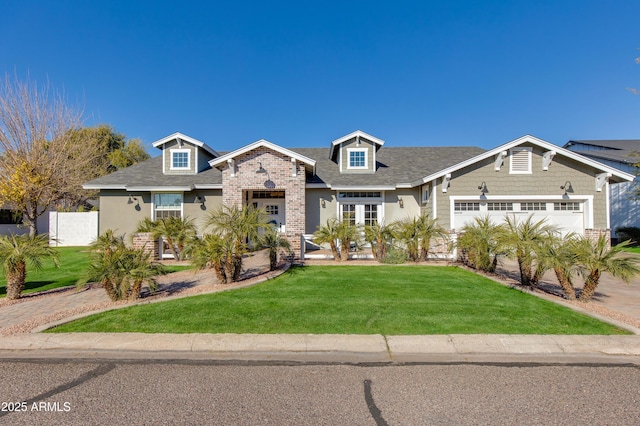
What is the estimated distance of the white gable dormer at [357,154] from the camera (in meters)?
16.7

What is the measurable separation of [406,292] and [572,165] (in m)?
11.4

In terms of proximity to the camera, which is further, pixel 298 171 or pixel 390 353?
pixel 298 171

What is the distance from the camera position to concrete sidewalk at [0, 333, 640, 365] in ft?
15.0

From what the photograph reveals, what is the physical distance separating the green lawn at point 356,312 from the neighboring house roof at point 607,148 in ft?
80.8

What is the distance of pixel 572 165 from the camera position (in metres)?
13.8

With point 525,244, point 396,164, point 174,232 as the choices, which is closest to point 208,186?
point 174,232

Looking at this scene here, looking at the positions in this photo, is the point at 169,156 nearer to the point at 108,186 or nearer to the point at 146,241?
the point at 108,186

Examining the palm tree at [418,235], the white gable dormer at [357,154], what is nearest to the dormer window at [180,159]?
the white gable dormer at [357,154]

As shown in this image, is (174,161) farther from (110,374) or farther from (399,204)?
(110,374)

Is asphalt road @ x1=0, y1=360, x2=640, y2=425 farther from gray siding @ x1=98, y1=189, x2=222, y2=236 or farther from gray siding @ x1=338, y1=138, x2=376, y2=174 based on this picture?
gray siding @ x1=338, y1=138, x2=376, y2=174

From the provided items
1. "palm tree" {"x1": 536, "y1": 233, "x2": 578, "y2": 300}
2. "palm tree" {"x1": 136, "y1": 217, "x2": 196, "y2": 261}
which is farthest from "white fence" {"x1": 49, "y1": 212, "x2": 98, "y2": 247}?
"palm tree" {"x1": 536, "y1": 233, "x2": 578, "y2": 300}

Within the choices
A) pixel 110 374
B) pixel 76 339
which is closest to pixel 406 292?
pixel 110 374

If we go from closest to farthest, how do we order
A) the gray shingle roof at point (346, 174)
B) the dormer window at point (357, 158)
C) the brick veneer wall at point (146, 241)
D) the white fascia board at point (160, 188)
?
the brick veneer wall at point (146, 241)
the white fascia board at point (160, 188)
the gray shingle roof at point (346, 174)
the dormer window at point (357, 158)

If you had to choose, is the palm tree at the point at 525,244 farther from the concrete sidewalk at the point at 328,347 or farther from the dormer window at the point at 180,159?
the dormer window at the point at 180,159
